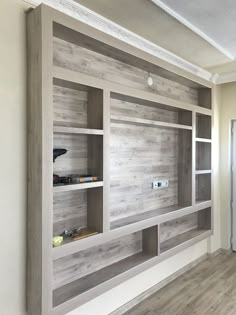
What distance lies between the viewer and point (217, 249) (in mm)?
4617

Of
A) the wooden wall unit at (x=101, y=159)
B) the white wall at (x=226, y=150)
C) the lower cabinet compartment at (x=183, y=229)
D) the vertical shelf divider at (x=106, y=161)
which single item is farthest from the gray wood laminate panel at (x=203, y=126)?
the vertical shelf divider at (x=106, y=161)

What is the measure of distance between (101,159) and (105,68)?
955 mm

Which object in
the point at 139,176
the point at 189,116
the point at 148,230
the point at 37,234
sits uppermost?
the point at 189,116

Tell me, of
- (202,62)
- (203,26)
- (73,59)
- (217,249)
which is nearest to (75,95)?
(73,59)

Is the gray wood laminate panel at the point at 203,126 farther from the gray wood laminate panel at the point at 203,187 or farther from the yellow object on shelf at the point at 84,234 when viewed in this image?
the yellow object on shelf at the point at 84,234

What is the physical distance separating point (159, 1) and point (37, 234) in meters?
2.10

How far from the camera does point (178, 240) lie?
3580mm

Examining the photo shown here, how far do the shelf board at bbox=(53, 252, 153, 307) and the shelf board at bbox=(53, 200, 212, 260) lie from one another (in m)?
0.36

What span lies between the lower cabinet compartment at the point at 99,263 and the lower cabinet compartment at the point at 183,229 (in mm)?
263

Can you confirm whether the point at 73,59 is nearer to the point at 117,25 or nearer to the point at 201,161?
the point at 117,25

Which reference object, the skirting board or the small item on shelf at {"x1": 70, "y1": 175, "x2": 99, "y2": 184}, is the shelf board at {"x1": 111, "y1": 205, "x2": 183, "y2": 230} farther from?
the skirting board

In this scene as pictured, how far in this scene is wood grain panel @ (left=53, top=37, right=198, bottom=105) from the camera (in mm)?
2381

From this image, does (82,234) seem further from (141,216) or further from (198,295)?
(198,295)

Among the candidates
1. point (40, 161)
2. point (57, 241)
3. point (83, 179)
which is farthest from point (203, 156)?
point (40, 161)
